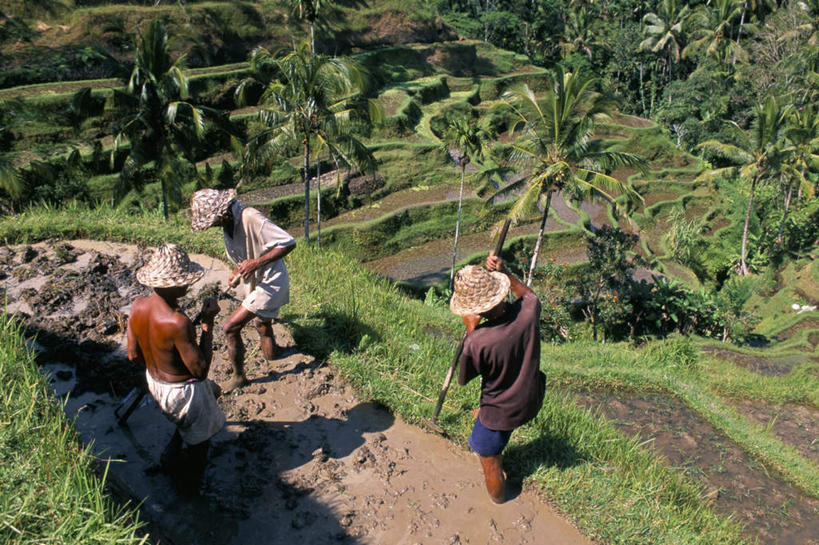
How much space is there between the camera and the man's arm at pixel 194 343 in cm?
299

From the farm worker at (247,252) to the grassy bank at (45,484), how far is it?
1.36 meters

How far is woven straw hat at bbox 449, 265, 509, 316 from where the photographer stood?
307 centimetres

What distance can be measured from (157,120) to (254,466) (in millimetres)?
8827

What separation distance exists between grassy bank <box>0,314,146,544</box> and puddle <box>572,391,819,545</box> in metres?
4.59

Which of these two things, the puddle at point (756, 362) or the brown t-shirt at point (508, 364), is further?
the puddle at point (756, 362)

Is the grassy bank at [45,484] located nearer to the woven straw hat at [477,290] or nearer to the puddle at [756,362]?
the woven straw hat at [477,290]

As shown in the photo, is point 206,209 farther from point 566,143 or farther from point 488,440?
point 566,143

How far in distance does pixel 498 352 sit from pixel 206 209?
2108mm

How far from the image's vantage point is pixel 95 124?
19.0 metres

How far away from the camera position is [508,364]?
3154 millimetres

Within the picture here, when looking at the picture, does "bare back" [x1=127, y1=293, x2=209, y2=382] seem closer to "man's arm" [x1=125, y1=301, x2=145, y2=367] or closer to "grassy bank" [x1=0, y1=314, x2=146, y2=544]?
"man's arm" [x1=125, y1=301, x2=145, y2=367]

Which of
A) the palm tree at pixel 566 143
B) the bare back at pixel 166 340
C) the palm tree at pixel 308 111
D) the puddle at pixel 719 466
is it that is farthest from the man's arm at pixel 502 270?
the palm tree at pixel 308 111

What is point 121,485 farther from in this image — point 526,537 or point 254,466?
point 526,537

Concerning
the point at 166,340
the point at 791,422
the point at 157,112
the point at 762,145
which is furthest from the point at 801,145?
the point at 166,340
